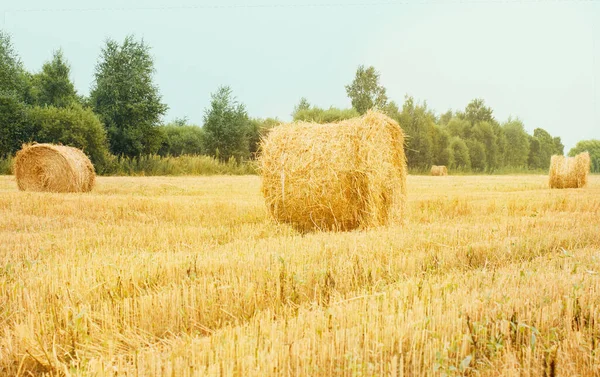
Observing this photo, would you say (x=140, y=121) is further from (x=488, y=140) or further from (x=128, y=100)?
(x=488, y=140)

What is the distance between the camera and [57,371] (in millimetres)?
2635

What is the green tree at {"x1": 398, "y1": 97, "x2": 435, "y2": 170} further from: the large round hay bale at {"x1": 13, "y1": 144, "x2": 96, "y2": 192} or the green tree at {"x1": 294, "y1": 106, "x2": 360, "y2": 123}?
the large round hay bale at {"x1": 13, "y1": 144, "x2": 96, "y2": 192}

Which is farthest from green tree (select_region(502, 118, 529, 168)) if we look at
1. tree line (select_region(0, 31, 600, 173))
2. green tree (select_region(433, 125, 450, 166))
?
green tree (select_region(433, 125, 450, 166))

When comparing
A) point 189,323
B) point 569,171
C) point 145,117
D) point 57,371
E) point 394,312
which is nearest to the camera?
point 57,371

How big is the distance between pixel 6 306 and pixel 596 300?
3.86 m

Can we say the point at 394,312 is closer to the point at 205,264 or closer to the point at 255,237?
the point at 205,264

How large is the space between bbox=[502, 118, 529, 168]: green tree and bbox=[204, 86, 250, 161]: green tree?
117 ft

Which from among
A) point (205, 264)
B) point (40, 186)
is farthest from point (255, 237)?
point (40, 186)

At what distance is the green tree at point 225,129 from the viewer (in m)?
39.3

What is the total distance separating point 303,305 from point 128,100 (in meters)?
32.5

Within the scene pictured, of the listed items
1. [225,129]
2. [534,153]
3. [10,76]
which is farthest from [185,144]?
[534,153]

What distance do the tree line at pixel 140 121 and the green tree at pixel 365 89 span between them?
0.09 m

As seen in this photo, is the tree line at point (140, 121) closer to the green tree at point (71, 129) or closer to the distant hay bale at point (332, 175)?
the green tree at point (71, 129)

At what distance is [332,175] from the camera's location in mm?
7680
